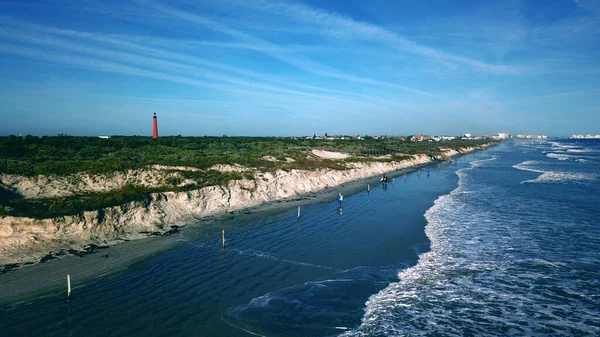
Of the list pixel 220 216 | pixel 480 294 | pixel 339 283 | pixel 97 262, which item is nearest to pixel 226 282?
pixel 339 283

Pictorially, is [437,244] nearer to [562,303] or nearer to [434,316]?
[562,303]

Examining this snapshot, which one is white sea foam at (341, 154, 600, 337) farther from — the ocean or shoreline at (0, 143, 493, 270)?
shoreline at (0, 143, 493, 270)

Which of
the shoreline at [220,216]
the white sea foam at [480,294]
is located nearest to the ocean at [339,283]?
the white sea foam at [480,294]

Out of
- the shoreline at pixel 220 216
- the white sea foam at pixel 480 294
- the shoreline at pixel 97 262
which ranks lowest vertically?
the white sea foam at pixel 480 294

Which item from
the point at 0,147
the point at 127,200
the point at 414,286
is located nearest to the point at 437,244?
the point at 414,286

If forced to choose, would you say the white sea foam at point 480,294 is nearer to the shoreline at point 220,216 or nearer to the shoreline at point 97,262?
the shoreline at point 97,262

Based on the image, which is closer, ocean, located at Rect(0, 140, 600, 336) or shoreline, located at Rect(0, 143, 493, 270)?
ocean, located at Rect(0, 140, 600, 336)

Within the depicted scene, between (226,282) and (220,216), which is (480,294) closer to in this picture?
(226,282)

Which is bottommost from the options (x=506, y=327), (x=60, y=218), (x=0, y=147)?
(x=506, y=327)

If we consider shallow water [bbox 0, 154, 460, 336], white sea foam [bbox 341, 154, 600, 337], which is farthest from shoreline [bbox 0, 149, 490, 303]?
white sea foam [bbox 341, 154, 600, 337]
